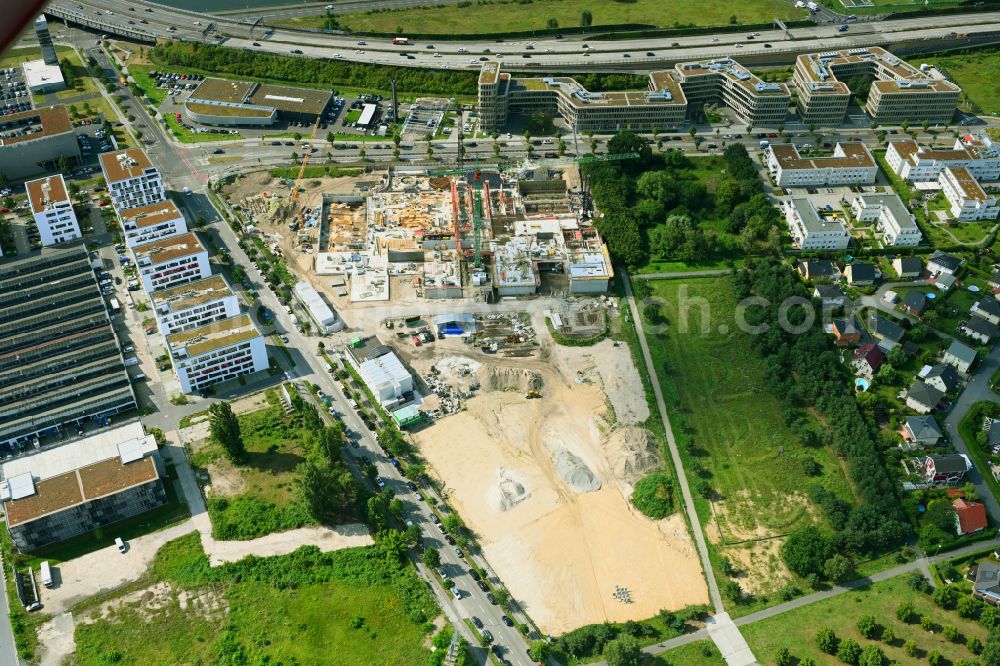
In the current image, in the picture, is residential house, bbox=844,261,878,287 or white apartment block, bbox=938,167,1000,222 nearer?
residential house, bbox=844,261,878,287

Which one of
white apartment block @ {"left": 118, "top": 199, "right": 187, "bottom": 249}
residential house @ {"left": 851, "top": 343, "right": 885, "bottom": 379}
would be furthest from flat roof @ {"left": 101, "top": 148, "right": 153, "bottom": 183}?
residential house @ {"left": 851, "top": 343, "right": 885, "bottom": 379}

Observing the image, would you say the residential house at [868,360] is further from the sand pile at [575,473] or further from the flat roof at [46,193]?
the flat roof at [46,193]

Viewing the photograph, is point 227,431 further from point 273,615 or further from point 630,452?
point 630,452

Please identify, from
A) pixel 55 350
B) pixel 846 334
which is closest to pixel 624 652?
pixel 846 334

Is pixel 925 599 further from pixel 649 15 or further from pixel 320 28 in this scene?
pixel 320 28

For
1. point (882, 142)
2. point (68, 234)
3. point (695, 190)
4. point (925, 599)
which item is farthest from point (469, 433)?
point (882, 142)

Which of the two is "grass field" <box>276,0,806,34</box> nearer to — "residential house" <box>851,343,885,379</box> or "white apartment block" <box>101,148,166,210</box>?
"white apartment block" <box>101,148,166,210</box>

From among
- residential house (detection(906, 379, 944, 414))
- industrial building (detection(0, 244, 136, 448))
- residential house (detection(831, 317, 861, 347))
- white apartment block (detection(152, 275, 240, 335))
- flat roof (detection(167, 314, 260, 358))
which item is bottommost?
residential house (detection(906, 379, 944, 414))
